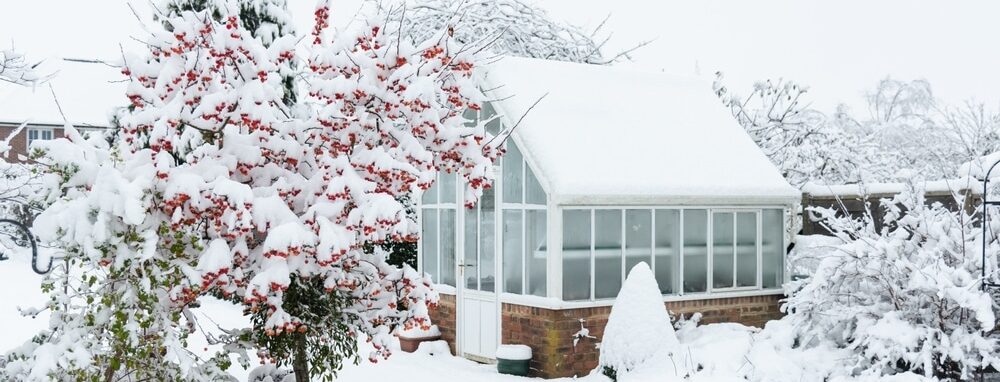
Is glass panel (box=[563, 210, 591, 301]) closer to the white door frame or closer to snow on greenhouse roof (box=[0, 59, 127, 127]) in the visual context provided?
the white door frame

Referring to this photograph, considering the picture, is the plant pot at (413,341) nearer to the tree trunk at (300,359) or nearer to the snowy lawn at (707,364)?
the snowy lawn at (707,364)

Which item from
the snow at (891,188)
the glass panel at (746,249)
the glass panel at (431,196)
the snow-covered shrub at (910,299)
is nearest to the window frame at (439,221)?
the glass panel at (431,196)

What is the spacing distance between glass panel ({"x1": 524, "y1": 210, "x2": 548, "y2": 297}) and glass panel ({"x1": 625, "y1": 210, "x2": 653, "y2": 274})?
110cm

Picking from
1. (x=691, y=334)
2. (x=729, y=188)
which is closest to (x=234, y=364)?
(x=691, y=334)

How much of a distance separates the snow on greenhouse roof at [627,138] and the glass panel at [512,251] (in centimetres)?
88

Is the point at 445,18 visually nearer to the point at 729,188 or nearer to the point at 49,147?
the point at 729,188

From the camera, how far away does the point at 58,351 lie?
695cm

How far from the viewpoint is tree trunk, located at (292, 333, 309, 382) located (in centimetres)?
802

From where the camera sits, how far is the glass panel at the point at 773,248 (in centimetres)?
1254

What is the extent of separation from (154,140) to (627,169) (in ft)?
19.5

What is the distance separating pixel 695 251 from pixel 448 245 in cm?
326

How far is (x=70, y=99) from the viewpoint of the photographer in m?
38.2

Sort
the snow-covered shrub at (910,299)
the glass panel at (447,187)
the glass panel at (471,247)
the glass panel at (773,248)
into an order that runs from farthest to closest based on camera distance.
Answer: the glass panel at (773,248), the glass panel at (447,187), the glass panel at (471,247), the snow-covered shrub at (910,299)

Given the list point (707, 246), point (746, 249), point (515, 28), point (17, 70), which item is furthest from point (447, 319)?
point (515, 28)
